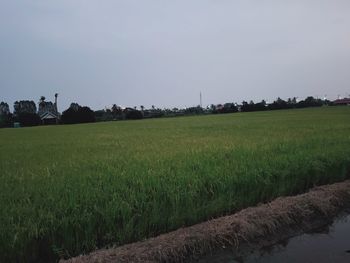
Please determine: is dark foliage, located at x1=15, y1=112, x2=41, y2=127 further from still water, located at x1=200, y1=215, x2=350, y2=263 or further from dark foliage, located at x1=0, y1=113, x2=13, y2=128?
still water, located at x1=200, y1=215, x2=350, y2=263

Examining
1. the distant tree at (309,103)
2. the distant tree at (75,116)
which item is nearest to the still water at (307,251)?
the distant tree at (75,116)

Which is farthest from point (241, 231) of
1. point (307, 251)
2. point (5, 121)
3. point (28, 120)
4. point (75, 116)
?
point (5, 121)

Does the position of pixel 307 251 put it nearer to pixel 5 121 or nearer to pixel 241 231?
pixel 241 231

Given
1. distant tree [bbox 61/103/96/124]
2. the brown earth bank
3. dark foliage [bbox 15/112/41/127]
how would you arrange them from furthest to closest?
dark foliage [bbox 15/112/41/127]
distant tree [bbox 61/103/96/124]
the brown earth bank

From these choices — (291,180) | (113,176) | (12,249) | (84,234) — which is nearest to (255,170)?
(291,180)

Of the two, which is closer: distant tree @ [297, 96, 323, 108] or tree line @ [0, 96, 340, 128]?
tree line @ [0, 96, 340, 128]

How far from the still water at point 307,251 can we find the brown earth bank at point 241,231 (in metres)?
0.16

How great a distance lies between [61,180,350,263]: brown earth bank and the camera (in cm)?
421

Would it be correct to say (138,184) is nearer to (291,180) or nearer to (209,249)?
(209,249)

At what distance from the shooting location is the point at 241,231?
4.89m

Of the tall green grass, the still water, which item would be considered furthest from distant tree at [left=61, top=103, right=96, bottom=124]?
the still water

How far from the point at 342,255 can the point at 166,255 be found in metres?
1.85

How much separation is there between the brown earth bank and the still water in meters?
0.16

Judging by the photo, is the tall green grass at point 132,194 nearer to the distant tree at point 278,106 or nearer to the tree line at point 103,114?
the tree line at point 103,114
